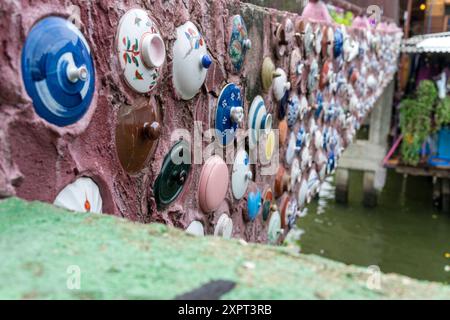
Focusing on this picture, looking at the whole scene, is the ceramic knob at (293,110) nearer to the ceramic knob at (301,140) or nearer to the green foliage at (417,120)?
the ceramic knob at (301,140)

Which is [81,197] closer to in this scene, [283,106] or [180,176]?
[180,176]

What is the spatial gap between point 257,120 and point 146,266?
1645 mm

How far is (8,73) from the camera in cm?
103

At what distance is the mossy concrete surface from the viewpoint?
766 mm

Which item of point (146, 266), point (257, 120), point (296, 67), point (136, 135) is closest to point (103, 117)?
point (136, 135)

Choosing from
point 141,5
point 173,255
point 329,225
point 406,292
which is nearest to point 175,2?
point 141,5

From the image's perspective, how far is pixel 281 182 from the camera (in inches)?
116

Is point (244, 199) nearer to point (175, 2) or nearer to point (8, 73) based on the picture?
point (175, 2)

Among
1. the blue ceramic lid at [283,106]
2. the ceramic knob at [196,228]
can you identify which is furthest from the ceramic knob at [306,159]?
the ceramic knob at [196,228]

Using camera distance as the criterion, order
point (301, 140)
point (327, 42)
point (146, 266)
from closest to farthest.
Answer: point (146, 266), point (301, 140), point (327, 42)

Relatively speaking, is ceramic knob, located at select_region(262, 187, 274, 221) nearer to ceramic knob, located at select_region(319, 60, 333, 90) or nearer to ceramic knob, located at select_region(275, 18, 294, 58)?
ceramic knob, located at select_region(275, 18, 294, 58)

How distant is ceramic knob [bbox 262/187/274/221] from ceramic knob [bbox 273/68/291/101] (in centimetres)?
50

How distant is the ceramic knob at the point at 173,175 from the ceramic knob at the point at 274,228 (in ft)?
3.97

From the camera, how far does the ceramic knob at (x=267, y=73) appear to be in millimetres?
2436
